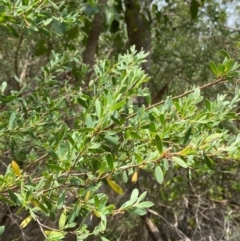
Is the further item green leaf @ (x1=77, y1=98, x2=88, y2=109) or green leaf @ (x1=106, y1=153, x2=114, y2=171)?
green leaf @ (x1=77, y1=98, x2=88, y2=109)

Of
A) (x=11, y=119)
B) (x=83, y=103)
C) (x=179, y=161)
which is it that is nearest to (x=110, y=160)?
(x=179, y=161)

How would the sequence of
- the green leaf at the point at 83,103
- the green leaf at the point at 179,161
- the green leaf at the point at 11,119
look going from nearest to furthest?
1. the green leaf at the point at 179,161
2. the green leaf at the point at 83,103
3. the green leaf at the point at 11,119

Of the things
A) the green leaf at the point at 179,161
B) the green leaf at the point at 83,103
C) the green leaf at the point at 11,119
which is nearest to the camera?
the green leaf at the point at 179,161

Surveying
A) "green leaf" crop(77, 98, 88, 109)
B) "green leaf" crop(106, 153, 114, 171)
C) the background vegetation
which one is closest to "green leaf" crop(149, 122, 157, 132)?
the background vegetation

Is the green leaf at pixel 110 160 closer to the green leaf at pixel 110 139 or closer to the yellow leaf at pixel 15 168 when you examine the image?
the green leaf at pixel 110 139

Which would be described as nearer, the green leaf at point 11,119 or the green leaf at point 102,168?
the green leaf at point 102,168

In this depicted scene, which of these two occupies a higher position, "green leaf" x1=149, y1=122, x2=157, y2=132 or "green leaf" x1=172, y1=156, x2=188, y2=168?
"green leaf" x1=149, y1=122, x2=157, y2=132

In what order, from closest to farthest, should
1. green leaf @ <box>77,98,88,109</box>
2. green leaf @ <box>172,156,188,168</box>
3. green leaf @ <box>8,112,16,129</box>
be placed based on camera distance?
green leaf @ <box>172,156,188,168</box> < green leaf @ <box>77,98,88,109</box> < green leaf @ <box>8,112,16,129</box>

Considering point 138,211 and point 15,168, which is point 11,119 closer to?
point 15,168

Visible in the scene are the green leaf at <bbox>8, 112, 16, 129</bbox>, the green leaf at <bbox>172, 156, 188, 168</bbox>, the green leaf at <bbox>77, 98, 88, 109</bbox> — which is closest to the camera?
the green leaf at <bbox>172, 156, 188, 168</bbox>

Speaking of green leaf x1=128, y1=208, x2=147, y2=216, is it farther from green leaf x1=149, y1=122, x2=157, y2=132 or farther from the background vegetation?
green leaf x1=149, y1=122, x2=157, y2=132

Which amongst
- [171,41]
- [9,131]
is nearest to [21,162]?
[9,131]

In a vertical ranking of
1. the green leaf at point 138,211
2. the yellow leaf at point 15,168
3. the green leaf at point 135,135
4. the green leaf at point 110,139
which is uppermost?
the green leaf at point 110,139

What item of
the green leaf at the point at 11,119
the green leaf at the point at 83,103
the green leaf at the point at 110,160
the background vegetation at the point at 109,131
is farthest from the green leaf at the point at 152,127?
the green leaf at the point at 11,119
